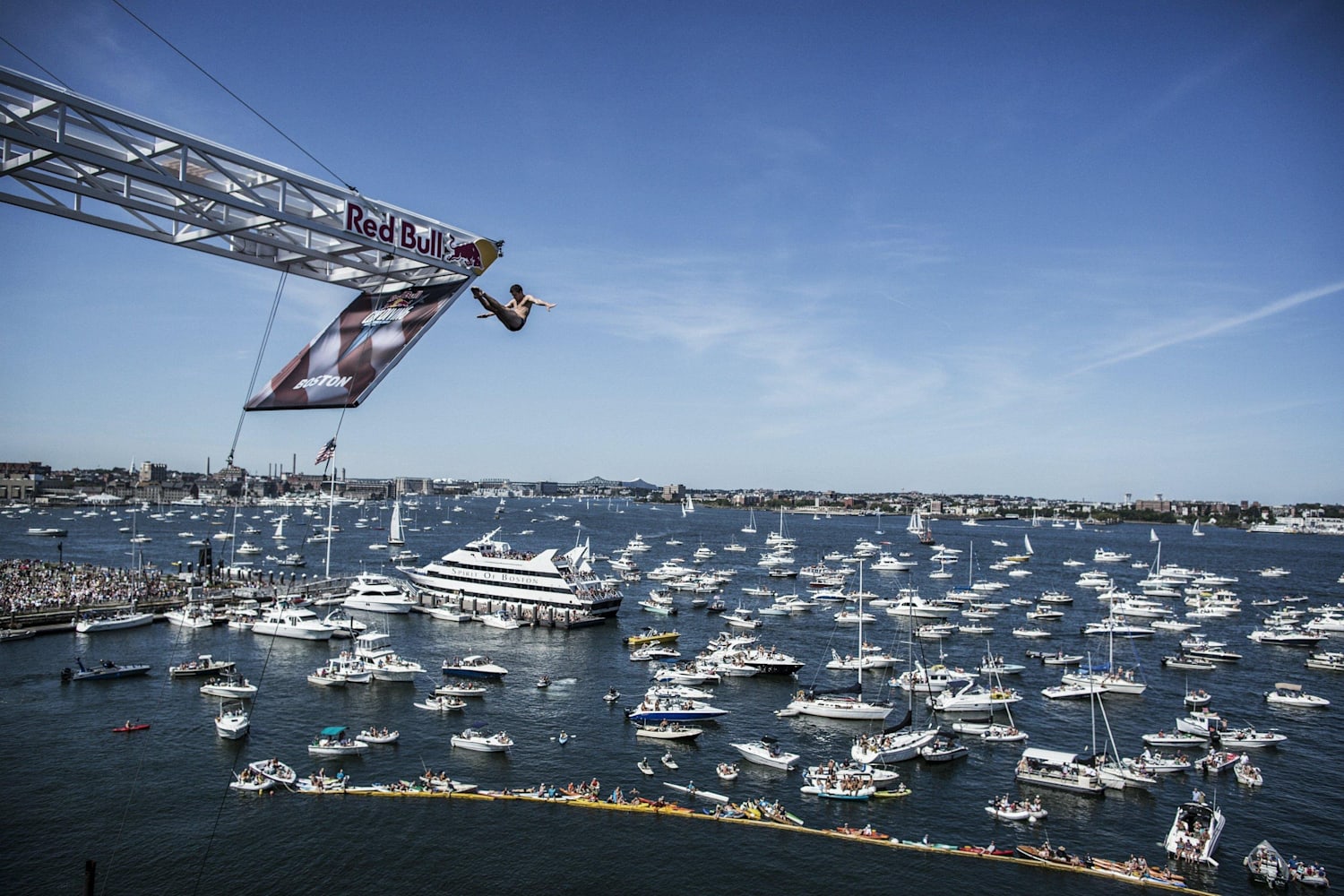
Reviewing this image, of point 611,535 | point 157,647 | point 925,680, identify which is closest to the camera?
point 925,680

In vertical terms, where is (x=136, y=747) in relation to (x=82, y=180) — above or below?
below

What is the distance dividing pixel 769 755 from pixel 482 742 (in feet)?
37.3

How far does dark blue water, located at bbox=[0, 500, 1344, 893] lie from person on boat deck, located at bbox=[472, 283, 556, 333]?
19.8 metres

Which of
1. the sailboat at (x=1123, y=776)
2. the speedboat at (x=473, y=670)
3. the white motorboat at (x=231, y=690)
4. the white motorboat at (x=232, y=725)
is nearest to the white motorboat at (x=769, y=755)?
the sailboat at (x=1123, y=776)

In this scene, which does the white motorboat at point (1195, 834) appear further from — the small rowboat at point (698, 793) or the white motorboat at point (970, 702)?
the small rowboat at point (698, 793)

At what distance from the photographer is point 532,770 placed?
29.7m

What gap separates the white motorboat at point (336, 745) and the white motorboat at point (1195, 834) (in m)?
28.5

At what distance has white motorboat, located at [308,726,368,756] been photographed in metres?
30.4

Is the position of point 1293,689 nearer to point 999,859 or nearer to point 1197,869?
point 1197,869

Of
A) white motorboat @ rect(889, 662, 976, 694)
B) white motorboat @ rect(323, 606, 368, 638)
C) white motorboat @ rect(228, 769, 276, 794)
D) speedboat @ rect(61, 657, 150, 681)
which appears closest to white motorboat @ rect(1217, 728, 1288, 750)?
white motorboat @ rect(889, 662, 976, 694)

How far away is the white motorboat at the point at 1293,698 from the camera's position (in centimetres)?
4206

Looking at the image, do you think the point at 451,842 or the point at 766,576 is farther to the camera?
the point at 766,576

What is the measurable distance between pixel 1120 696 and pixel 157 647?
55315mm

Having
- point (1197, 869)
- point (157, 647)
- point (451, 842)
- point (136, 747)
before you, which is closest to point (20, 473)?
point (157, 647)
